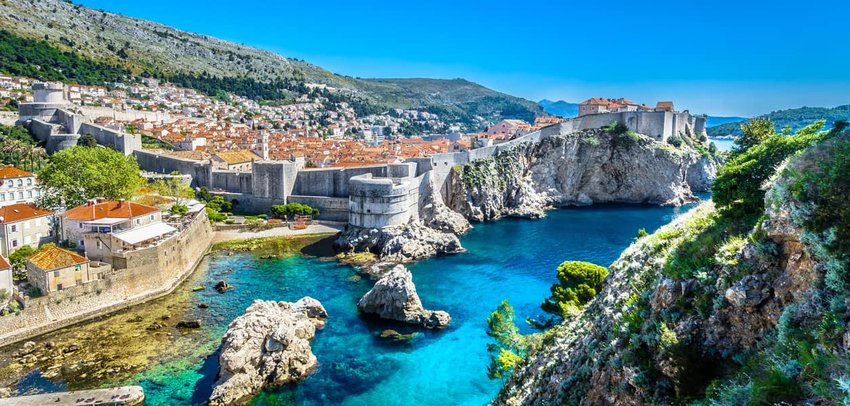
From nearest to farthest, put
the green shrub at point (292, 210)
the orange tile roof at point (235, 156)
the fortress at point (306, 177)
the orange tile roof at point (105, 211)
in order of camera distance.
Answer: the orange tile roof at point (105, 211) < the fortress at point (306, 177) < the green shrub at point (292, 210) < the orange tile roof at point (235, 156)

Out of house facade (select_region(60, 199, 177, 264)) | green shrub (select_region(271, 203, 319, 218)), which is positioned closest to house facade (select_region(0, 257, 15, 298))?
house facade (select_region(60, 199, 177, 264))

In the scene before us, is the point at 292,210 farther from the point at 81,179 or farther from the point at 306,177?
A: the point at 81,179

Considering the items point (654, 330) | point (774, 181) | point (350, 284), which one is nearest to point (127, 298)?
point (350, 284)

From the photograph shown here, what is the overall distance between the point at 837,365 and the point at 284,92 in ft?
377

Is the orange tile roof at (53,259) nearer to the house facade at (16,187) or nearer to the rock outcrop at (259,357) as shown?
the rock outcrop at (259,357)

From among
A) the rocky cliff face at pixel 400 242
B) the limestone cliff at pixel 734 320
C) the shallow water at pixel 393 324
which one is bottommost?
the shallow water at pixel 393 324

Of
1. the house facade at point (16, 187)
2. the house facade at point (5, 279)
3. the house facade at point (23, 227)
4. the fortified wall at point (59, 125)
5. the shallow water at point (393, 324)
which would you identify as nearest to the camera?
the shallow water at point (393, 324)

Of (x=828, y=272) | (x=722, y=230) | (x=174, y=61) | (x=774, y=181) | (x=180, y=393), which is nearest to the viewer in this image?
(x=828, y=272)

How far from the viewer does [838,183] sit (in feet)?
16.6

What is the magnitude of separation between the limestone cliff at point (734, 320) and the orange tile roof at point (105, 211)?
70.8 feet

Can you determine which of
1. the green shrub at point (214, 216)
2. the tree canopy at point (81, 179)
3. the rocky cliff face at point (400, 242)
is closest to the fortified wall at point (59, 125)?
the green shrub at point (214, 216)

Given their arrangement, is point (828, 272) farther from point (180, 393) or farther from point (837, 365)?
point (180, 393)

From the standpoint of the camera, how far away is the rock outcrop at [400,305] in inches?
805

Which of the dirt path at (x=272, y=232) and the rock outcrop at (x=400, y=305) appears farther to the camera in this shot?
the dirt path at (x=272, y=232)
